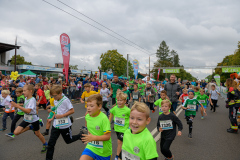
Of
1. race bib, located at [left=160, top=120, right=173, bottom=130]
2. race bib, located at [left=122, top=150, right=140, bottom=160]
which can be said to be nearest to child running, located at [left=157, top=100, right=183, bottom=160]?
race bib, located at [left=160, top=120, right=173, bottom=130]

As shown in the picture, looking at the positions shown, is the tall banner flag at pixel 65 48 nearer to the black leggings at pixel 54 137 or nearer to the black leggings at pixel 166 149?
the black leggings at pixel 54 137

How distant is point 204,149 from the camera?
14.5ft

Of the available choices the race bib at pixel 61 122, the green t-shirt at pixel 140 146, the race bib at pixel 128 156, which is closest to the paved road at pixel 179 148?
the race bib at pixel 61 122

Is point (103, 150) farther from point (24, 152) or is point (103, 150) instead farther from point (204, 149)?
point (204, 149)

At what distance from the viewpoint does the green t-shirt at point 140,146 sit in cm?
171

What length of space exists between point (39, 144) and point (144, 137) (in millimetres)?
3824

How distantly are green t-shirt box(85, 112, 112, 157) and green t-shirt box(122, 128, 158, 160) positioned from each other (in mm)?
618

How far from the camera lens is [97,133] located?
2.56 meters

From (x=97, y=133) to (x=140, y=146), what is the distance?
0.97 meters

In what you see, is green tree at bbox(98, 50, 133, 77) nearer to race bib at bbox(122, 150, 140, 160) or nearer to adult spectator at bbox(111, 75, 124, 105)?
adult spectator at bbox(111, 75, 124, 105)

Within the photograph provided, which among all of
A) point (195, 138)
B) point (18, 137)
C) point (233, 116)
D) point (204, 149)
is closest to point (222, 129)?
point (233, 116)

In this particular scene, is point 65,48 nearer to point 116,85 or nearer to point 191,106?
point 116,85

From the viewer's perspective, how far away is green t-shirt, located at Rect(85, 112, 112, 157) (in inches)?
96.8

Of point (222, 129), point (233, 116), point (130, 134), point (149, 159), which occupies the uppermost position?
point (130, 134)
